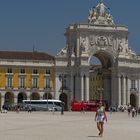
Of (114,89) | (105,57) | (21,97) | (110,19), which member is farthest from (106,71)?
(21,97)

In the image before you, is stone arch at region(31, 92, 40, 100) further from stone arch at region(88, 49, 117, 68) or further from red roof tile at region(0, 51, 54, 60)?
stone arch at region(88, 49, 117, 68)

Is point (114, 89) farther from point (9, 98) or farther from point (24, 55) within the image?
point (9, 98)

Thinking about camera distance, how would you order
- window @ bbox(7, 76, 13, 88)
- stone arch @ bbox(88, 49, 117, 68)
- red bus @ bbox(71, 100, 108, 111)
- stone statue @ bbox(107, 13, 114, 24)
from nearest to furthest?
red bus @ bbox(71, 100, 108, 111) < window @ bbox(7, 76, 13, 88) < stone arch @ bbox(88, 49, 117, 68) < stone statue @ bbox(107, 13, 114, 24)

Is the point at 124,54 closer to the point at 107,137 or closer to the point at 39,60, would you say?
the point at 39,60

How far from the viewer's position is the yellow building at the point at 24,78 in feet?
364

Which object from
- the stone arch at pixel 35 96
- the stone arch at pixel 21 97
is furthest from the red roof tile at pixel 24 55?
the stone arch at pixel 35 96

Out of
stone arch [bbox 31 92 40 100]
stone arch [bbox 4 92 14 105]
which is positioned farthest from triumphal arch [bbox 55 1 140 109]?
stone arch [bbox 4 92 14 105]

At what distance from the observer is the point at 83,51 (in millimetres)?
112375

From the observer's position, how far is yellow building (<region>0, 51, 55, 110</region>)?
111 meters

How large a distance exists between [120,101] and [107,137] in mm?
86951

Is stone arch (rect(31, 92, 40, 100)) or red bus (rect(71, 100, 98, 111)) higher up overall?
stone arch (rect(31, 92, 40, 100))

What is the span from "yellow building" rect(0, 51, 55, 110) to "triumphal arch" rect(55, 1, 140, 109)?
204 centimetres

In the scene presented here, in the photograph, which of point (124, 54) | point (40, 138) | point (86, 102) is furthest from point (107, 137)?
point (124, 54)

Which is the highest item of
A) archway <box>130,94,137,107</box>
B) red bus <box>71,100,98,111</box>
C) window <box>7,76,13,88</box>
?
window <box>7,76,13,88</box>
